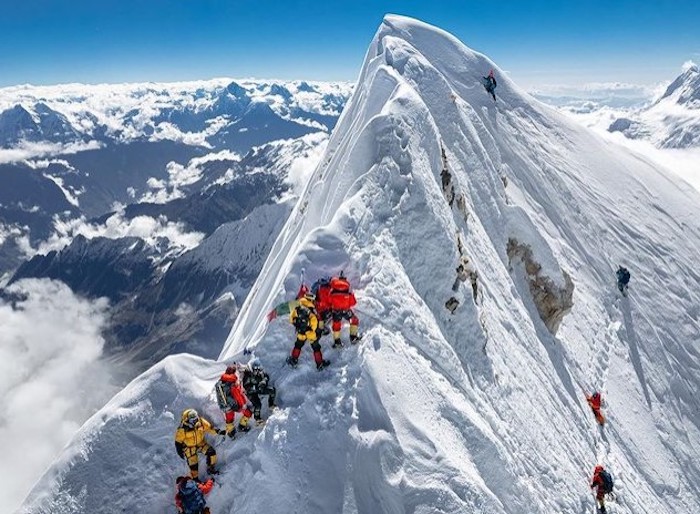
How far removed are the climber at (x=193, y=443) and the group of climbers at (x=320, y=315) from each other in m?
3.40

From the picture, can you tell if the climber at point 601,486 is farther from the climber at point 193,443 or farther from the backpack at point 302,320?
the climber at point 193,443

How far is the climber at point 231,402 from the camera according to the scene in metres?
15.5

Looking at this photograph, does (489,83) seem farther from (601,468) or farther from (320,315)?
(320,315)

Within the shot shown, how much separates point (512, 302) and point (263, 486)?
20.5 metres

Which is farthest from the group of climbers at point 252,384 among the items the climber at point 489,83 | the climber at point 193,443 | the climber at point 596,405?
the climber at point 489,83

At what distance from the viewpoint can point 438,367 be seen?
18344mm

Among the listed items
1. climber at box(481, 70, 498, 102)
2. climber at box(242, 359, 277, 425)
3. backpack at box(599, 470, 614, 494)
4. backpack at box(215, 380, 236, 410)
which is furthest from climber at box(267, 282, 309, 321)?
climber at box(481, 70, 498, 102)

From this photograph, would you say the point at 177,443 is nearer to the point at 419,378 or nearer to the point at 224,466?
the point at 224,466

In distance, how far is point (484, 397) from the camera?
1998 cm

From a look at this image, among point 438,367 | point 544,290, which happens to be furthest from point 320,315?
point 544,290

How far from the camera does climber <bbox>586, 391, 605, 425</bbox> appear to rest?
30641 mm

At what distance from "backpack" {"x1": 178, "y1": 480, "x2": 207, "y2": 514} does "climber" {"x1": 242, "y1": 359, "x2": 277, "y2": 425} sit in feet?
8.41

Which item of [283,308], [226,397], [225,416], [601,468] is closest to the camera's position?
[226,397]

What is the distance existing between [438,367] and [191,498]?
9.26 metres
